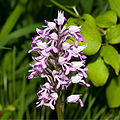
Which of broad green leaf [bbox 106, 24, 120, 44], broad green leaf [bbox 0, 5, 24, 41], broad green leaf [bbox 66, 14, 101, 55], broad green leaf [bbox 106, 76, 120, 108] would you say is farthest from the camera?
broad green leaf [bbox 0, 5, 24, 41]

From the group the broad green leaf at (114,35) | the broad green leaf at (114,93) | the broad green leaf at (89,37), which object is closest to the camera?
the broad green leaf at (89,37)

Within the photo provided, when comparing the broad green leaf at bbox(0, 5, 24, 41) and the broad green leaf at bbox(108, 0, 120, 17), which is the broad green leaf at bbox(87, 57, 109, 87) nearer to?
the broad green leaf at bbox(108, 0, 120, 17)

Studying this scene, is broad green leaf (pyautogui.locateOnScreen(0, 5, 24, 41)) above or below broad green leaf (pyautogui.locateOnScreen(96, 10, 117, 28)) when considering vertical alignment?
above

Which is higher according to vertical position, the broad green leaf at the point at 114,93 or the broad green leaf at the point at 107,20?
the broad green leaf at the point at 107,20

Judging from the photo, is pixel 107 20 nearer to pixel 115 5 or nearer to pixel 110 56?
pixel 115 5

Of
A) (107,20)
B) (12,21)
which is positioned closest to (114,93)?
(107,20)

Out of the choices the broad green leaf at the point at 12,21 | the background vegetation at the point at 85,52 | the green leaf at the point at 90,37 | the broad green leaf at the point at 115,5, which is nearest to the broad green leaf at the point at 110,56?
the background vegetation at the point at 85,52

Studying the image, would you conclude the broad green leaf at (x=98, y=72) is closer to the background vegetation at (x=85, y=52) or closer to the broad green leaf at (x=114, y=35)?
the background vegetation at (x=85, y=52)

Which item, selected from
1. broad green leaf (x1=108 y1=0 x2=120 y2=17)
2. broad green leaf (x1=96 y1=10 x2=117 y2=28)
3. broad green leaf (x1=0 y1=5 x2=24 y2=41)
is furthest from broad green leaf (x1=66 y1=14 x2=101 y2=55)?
broad green leaf (x1=0 y1=5 x2=24 y2=41)
